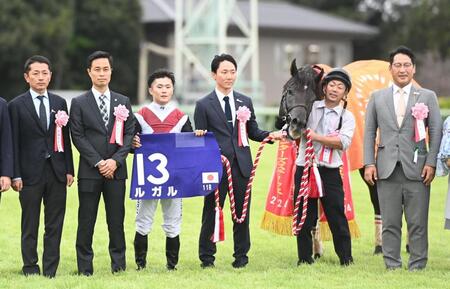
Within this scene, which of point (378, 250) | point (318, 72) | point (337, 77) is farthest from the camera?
point (378, 250)

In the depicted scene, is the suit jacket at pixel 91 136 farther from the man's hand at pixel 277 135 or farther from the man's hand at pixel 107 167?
the man's hand at pixel 277 135

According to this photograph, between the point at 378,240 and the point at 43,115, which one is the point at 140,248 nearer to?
the point at 43,115

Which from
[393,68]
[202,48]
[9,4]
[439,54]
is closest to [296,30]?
[439,54]

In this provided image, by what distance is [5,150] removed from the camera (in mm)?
7188

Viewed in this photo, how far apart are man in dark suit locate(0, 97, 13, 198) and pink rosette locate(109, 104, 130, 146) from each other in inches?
32.3

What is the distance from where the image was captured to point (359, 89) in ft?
30.9

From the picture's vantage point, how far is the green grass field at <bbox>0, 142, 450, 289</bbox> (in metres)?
7.03

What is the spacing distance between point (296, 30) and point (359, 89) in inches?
1216

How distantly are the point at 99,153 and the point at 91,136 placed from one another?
0.52ft

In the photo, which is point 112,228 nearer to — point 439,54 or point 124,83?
point 124,83

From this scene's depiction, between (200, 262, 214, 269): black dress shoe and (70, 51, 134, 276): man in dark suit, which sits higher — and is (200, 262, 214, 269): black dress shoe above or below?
below

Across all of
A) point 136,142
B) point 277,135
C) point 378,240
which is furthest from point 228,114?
point 378,240

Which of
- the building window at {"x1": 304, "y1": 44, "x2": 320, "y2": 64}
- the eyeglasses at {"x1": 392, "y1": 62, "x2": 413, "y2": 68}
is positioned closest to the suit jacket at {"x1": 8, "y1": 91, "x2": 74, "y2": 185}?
the eyeglasses at {"x1": 392, "y1": 62, "x2": 413, "y2": 68}

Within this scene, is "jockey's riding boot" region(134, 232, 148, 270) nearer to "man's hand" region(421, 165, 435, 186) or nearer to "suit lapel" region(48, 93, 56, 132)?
"suit lapel" region(48, 93, 56, 132)
